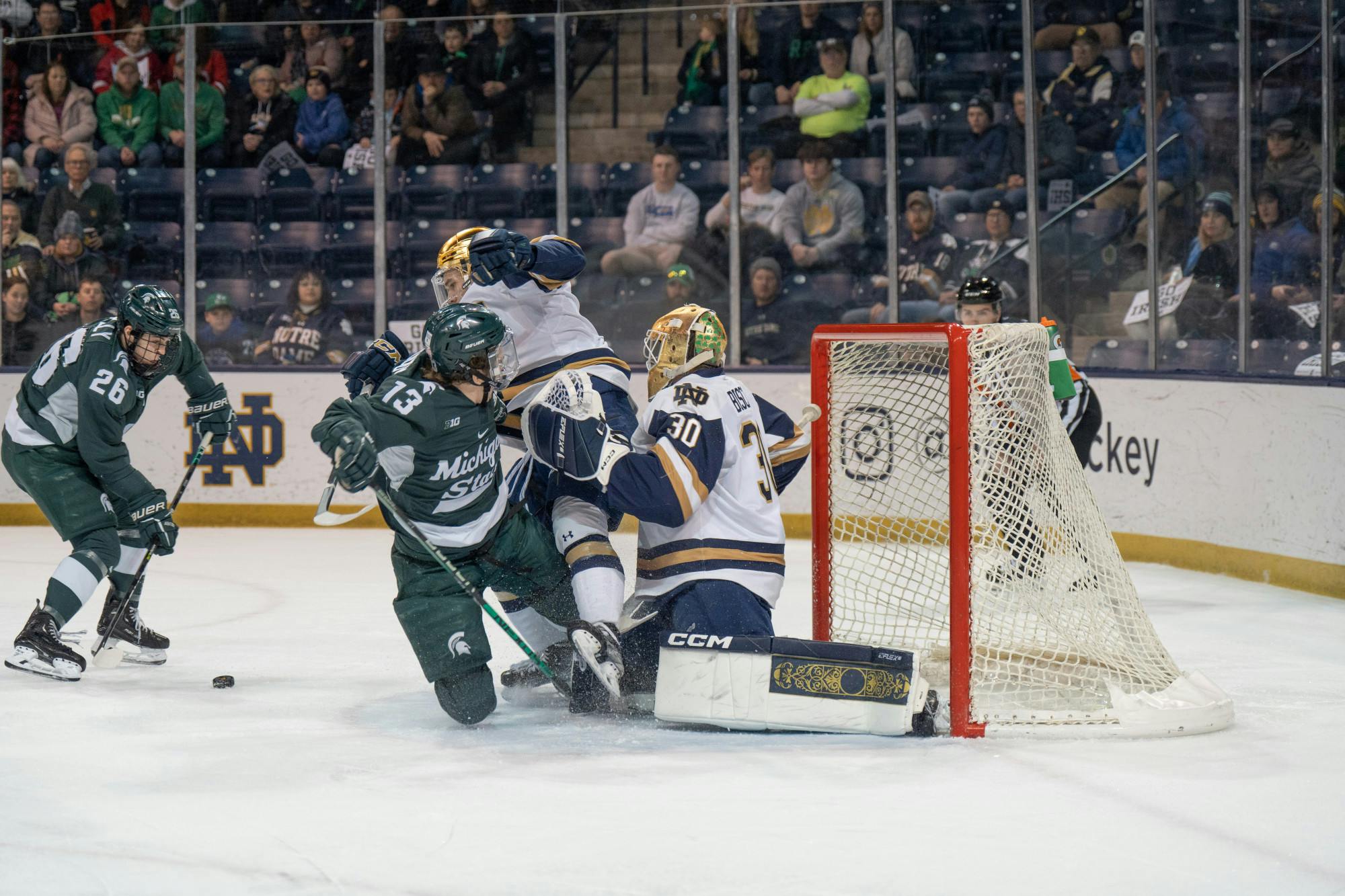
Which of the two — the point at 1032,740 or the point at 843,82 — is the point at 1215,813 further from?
the point at 843,82

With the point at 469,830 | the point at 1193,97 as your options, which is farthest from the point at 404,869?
the point at 1193,97

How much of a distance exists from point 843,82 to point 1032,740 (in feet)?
15.5

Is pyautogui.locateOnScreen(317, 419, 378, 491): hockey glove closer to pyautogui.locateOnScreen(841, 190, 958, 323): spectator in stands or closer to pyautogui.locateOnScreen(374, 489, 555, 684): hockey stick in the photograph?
pyautogui.locateOnScreen(374, 489, 555, 684): hockey stick

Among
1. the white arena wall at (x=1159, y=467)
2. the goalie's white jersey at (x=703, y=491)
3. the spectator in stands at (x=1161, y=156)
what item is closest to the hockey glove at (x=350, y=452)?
the goalie's white jersey at (x=703, y=491)

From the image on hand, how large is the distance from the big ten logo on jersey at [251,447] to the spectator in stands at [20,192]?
1.45 m

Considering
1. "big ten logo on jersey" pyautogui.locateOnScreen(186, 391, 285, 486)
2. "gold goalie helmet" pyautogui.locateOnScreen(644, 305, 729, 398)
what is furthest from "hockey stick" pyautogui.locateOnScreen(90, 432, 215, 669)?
"big ten logo on jersey" pyautogui.locateOnScreen(186, 391, 285, 486)

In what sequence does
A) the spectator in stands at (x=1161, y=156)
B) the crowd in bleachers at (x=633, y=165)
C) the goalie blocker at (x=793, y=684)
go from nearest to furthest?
1. the goalie blocker at (x=793, y=684)
2. the spectator in stands at (x=1161, y=156)
3. the crowd in bleachers at (x=633, y=165)

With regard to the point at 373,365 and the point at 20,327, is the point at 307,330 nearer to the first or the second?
the point at 20,327

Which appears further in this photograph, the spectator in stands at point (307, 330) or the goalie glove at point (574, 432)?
the spectator in stands at point (307, 330)

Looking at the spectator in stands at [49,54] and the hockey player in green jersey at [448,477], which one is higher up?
the spectator in stands at [49,54]

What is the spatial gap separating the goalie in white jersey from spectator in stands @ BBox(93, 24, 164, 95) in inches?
204

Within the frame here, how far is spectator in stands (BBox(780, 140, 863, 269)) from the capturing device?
7.27 m

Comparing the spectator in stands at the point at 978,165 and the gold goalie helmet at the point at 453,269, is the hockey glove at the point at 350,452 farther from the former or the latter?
the spectator in stands at the point at 978,165

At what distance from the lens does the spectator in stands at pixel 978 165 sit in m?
7.20
